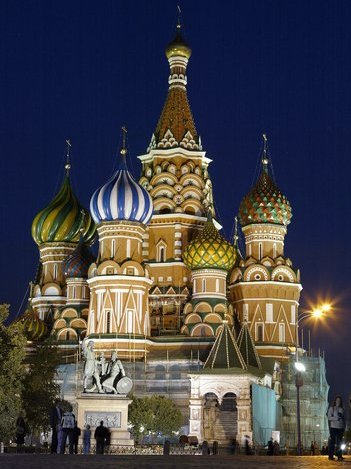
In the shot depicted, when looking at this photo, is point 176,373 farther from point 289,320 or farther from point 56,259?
point 56,259

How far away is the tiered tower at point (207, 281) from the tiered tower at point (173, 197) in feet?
8.09

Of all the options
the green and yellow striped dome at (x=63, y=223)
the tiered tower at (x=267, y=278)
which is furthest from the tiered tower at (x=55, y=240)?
the tiered tower at (x=267, y=278)

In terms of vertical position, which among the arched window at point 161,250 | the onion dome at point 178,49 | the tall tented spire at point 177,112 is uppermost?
the onion dome at point 178,49

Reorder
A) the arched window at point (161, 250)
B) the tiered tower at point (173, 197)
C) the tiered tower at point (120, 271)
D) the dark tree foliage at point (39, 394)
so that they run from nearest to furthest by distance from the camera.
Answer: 1. the dark tree foliage at point (39, 394)
2. the tiered tower at point (120, 271)
3. the tiered tower at point (173, 197)
4. the arched window at point (161, 250)

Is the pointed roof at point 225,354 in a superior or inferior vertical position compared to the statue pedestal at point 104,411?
superior

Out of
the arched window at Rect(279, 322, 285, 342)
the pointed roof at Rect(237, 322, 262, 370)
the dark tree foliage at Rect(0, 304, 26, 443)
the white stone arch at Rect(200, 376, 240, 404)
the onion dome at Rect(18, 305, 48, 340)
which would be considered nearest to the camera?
the dark tree foliage at Rect(0, 304, 26, 443)

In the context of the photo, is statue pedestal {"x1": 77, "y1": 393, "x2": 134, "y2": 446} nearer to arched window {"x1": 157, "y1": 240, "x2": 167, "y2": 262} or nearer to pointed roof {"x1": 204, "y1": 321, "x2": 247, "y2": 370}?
pointed roof {"x1": 204, "y1": 321, "x2": 247, "y2": 370}

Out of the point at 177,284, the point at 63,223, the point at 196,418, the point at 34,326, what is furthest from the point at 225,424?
the point at 63,223

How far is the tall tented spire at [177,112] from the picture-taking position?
7219 cm

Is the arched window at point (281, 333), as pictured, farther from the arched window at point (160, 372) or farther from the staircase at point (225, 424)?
the staircase at point (225, 424)

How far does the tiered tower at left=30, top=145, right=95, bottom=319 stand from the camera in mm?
72375

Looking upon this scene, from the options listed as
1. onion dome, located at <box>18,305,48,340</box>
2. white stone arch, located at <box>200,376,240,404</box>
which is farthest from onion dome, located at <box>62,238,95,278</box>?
white stone arch, located at <box>200,376,240,404</box>

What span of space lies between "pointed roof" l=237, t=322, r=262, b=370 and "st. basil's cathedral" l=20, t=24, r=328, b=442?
0.27 feet

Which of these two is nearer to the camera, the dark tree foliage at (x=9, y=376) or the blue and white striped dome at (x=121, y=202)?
the dark tree foliage at (x=9, y=376)
